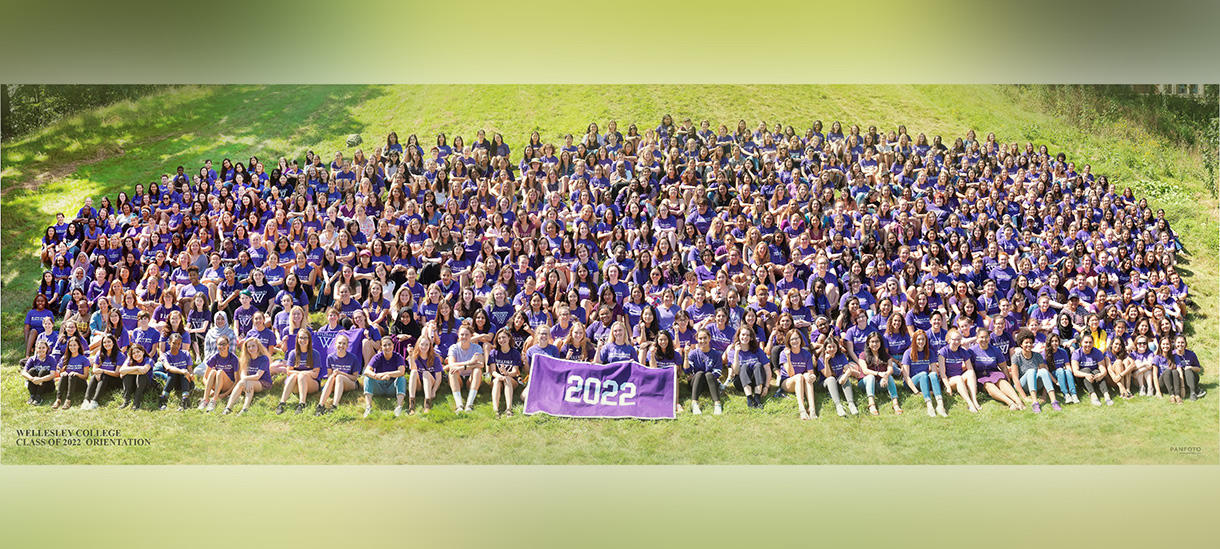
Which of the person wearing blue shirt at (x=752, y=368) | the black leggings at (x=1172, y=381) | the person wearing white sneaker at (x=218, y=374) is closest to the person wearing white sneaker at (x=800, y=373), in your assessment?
the person wearing blue shirt at (x=752, y=368)

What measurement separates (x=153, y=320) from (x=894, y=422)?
7361mm

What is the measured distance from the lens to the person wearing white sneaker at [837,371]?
9203 mm

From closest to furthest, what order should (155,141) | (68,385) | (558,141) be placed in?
1. (68,385)
2. (155,141)
3. (558,141)

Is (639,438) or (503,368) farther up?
(503,368)

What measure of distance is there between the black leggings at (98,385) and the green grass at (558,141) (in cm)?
19

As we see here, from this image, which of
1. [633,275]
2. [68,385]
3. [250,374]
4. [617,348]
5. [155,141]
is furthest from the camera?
[155,141]

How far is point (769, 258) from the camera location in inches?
403

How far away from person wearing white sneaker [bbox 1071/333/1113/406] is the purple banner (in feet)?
13.3

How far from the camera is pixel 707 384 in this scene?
9227mm

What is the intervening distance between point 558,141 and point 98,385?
5322 millimetres

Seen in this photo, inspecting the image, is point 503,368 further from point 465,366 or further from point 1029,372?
point 1029,372

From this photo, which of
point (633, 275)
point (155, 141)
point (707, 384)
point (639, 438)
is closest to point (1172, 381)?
point (707, 384)
